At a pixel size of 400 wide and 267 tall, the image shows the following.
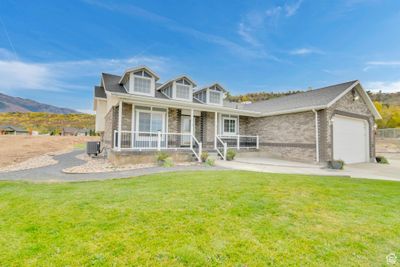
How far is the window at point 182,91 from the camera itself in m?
14.2

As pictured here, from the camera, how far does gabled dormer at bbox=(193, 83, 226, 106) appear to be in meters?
15.5

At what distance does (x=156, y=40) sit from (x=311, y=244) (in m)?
20.3

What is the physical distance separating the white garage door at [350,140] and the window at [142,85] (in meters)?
12.5

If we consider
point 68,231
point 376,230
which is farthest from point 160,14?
point 376,230

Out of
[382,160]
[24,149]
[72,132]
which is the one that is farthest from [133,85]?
[72,132]

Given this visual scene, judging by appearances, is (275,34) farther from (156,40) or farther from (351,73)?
(351,73)

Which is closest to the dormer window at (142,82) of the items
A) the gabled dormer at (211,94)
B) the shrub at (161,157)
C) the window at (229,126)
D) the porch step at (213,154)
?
the gabled dormer at (211,94)

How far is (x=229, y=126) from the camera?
15617 millimetres

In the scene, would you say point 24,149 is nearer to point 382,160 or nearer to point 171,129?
point 171,129

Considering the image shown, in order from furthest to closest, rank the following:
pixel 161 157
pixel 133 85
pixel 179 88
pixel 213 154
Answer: pixel 179 88, pixel 213 154, pixel 133 85, pixel 161 157

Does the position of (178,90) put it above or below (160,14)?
below

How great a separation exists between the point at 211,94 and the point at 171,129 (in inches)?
196

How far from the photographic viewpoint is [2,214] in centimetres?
354

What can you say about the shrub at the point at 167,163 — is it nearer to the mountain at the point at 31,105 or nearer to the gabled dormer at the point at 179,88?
the gabled dormer at the point at 179,88
